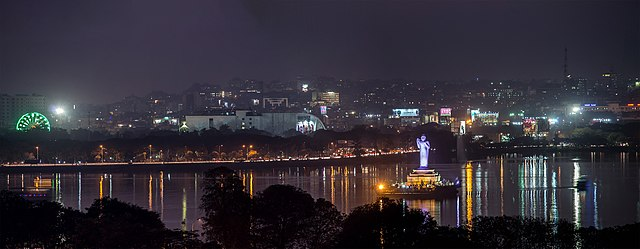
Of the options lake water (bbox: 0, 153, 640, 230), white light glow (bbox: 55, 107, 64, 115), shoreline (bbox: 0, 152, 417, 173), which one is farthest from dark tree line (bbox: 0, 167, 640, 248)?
white light glow (bbox: 55, 107, 64, 115)

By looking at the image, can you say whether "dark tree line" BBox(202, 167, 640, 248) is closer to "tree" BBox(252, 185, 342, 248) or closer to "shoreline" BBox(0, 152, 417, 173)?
"tree" BBox(252, 185, 342, 248)

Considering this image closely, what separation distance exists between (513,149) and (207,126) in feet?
51.4

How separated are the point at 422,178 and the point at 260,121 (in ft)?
123

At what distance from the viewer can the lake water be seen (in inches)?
866

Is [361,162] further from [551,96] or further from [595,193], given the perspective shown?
[551,96]

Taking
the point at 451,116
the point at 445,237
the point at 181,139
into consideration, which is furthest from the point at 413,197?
the point at 451,116

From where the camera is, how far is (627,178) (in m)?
32.7

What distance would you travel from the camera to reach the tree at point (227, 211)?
12.7m

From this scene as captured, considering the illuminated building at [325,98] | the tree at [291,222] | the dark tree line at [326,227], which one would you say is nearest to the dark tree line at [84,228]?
the dark tree line at [326,227]

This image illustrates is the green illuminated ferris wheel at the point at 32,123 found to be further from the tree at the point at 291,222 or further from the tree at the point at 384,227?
the tree at the point at 384,227

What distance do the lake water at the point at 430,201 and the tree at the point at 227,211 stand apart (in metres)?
5.15

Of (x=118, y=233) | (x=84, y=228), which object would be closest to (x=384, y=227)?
(x=118, y=233)

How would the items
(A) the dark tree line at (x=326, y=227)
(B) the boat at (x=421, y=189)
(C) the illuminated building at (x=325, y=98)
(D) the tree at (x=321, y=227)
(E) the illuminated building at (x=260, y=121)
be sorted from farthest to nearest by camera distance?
(C) the illuminated building at (x=325, y=98) < (E) the illuminated building at (x=260, y=121) < (B) the boat at (x=421, y=189) < (D) the tree at (x=321, y=227) < (A) the dark tree line at (x=326, y=227)

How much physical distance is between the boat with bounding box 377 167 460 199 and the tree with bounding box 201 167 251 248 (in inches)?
507
